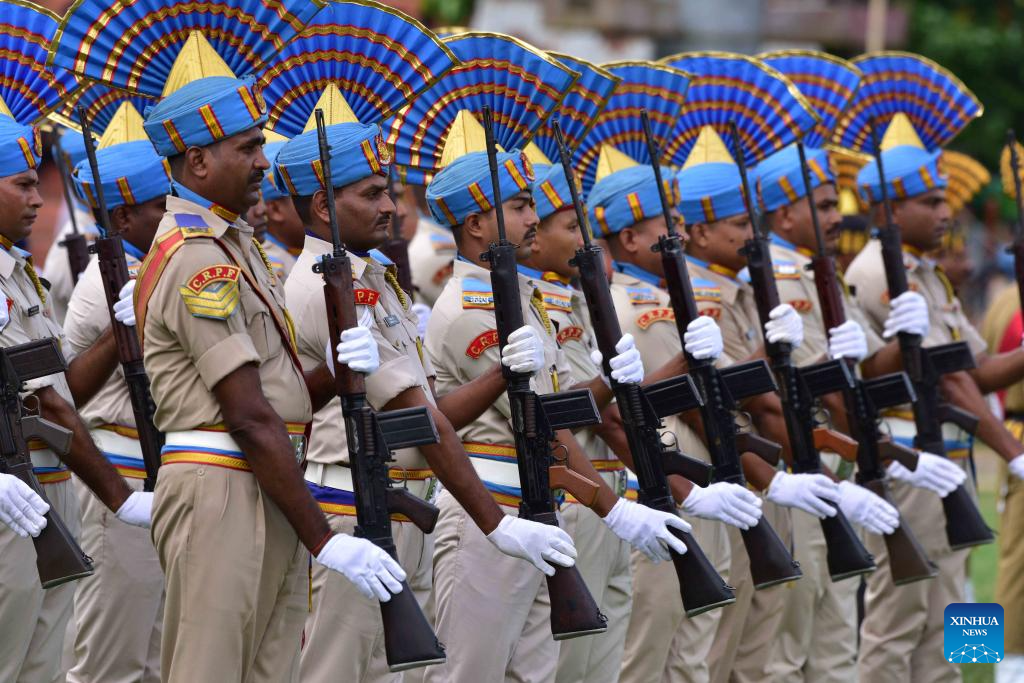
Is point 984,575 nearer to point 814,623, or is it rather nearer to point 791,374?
point 814,623

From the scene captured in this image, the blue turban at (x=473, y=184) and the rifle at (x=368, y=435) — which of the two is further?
the blue turban at (x=473, y=184)

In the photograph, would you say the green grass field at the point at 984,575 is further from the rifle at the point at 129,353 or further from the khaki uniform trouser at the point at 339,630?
the rifle at the point at 129,353

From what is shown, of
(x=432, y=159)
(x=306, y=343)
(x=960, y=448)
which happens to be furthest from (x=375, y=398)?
(x=960, y=448)

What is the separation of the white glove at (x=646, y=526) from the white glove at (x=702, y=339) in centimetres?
89

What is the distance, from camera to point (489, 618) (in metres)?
5.95

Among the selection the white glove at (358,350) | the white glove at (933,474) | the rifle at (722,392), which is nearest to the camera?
the white glove at (358,350)

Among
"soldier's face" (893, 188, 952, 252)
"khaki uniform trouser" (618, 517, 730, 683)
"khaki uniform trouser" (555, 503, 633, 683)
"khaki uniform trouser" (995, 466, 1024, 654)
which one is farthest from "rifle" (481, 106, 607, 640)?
"khaki uniform trouser" (995, 466, 1024, 654)

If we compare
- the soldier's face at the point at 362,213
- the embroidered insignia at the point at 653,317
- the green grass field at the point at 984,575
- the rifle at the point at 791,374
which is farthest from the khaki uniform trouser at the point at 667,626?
the green grass field at the point at 984,575

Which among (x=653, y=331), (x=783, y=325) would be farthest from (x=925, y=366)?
(x=653, y=331)

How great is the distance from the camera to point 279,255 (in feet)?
25.1

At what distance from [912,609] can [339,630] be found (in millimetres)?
3896

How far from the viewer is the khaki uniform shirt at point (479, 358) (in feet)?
19.9

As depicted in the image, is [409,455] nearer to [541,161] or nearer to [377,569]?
[377,569]

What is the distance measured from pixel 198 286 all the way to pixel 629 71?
11.6ft
